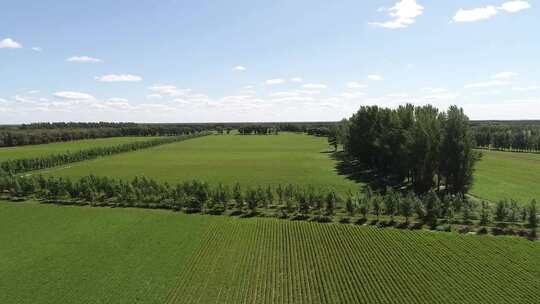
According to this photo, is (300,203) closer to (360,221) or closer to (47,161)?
(360,221)

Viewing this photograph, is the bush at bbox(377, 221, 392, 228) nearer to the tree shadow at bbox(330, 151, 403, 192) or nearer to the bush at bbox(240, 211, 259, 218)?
the tree shadow at bbox(330, 151, 403, 192)

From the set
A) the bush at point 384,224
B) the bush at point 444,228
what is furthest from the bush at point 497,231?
the bush at point 384,224

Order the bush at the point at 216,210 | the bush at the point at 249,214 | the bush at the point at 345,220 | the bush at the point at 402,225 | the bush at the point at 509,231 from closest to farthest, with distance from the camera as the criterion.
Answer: the bush at the point at 509,231, the bush at the point at 402,225, the bush at the point at 345,220, the bush at the point at 249,214, the bush at the point at 216,210

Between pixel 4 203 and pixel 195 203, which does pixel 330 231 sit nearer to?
pixel 195 203

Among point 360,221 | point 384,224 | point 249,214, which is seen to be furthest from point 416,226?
point 249,214

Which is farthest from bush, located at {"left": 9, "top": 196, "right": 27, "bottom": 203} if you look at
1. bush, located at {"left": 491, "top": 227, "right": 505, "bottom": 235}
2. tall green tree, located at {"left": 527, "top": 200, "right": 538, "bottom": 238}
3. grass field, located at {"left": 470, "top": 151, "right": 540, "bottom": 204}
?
grass field, located at {"left": 470, "top": 151, "right": 540, "bottom": 204}

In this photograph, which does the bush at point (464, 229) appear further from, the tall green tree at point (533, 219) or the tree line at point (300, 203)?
the tall green tree at point (533, 219)

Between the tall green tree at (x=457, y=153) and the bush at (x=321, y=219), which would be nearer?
the bush at (x=321, y=219)
